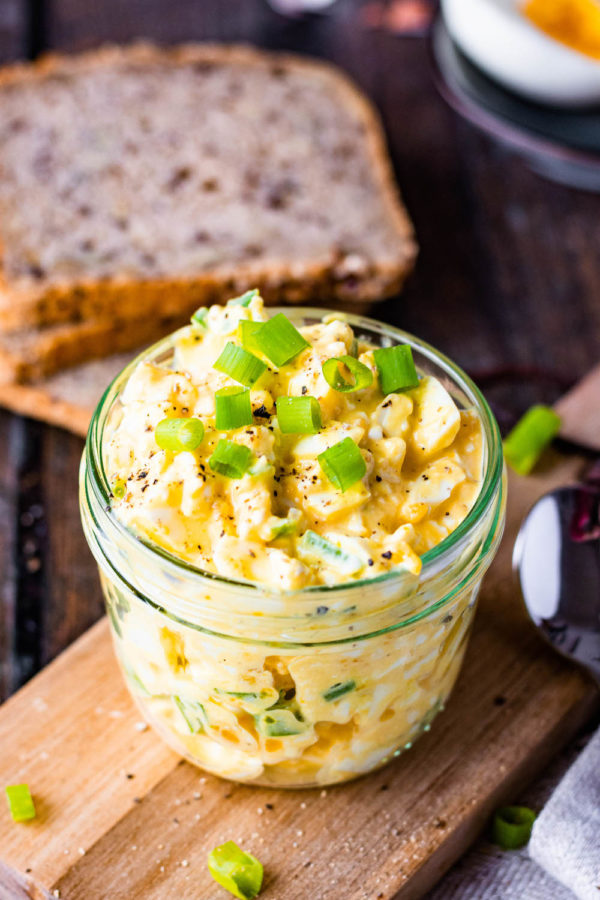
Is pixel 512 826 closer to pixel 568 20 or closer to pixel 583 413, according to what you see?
pixel 583 413

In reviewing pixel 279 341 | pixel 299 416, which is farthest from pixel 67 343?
pixel 299 416

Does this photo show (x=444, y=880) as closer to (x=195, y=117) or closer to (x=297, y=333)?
(x=297, y=333)

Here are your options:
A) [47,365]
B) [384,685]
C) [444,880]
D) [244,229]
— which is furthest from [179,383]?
[244,229]

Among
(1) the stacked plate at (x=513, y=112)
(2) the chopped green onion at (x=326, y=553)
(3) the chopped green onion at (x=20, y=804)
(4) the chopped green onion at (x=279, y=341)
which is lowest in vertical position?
(3) the chopped green onion at (x=20, y=804)

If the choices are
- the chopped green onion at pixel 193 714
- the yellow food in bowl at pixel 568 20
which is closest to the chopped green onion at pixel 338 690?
the chopped green onion at pixel 193 714

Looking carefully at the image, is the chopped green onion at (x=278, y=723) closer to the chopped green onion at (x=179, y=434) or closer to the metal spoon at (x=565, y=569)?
the chopped green onion at (x=179, y=434)

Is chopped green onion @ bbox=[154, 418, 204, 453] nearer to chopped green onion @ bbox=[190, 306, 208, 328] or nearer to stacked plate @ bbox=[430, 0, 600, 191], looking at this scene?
chopped green onion @ bbox=[190, 306, 208, 328]
